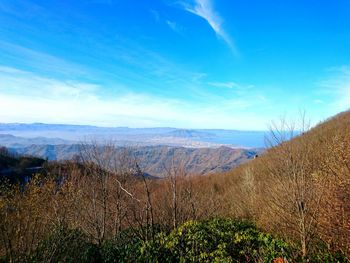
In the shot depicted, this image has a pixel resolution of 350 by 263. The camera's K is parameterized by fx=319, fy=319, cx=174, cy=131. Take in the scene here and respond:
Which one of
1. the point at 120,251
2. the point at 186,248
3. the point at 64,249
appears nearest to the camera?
the point at 64,249

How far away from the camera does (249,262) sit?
382 inches

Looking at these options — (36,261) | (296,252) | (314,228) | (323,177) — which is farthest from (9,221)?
(323,177)

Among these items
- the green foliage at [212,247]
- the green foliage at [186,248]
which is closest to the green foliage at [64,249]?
the green foliage at [186,248]

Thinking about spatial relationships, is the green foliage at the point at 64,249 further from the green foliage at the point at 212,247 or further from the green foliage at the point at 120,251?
the green foliage at the point at 212,247

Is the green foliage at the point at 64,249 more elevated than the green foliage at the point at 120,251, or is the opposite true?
the green foliage at the point at 64,249

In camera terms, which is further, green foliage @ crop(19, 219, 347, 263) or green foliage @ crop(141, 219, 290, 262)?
green foliage @ crop(141, 219, 290, 262)

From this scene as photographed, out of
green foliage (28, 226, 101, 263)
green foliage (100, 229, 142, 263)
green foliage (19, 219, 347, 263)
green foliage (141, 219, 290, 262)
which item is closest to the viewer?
green foliage (28, 226, 101, 263)

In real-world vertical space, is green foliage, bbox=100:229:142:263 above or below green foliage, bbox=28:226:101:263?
below

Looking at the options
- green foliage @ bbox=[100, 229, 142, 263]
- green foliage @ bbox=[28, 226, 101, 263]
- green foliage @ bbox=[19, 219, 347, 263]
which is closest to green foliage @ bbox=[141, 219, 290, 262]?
green foliage @ bbox=[19, 219, 347, 263]

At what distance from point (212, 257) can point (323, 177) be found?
16.4 feet

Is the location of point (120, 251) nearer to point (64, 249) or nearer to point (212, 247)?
point (64, 249)

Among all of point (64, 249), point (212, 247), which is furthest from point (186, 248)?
point (64, 249)

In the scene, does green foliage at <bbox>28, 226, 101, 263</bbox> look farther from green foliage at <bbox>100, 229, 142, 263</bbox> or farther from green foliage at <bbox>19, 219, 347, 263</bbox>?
green foliage at <bbox>100, 229, 142, 263</bbox>

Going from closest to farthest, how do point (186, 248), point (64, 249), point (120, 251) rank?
point (64, 249)
point (186, 248)
point (120, 251)
